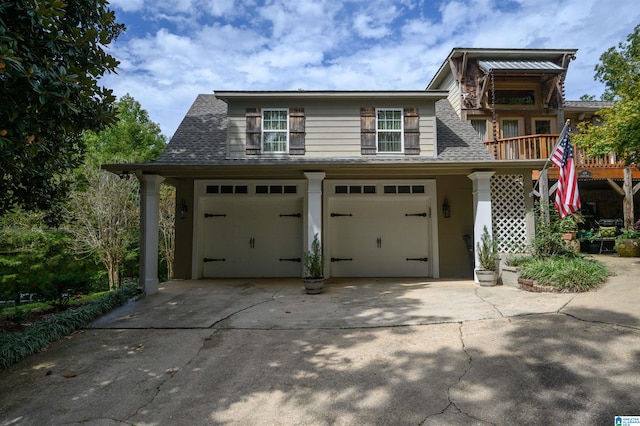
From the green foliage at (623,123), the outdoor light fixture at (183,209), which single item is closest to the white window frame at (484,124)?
the green foliage at (623,123)

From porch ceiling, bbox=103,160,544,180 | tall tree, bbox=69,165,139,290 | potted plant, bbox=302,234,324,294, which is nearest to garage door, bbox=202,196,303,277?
porch ceiling, bbox=103,160,544,180

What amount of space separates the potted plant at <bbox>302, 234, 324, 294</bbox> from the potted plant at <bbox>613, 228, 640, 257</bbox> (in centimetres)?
942

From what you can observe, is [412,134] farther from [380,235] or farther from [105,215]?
[105,215]

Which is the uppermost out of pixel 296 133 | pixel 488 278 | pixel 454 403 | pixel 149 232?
pixel 296 133

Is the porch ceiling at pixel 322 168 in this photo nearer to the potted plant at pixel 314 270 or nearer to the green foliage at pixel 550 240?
the green foliage at pixel 550 240

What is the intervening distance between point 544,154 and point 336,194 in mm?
6384

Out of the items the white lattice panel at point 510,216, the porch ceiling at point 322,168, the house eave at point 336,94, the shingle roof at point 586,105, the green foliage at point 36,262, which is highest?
the shingle roof at point 586,105

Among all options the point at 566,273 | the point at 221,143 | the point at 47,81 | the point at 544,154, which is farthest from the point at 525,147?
the point at 47,81

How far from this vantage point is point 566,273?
5.88m

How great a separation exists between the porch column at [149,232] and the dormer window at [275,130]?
105 inches

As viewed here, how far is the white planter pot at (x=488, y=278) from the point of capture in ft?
23.2

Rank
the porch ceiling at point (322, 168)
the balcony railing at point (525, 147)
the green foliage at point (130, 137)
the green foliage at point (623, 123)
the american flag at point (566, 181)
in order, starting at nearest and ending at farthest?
the american flag at point (566, 181), the porch ceiling at point (322, 168), the green foliage at point (623, 123), the balcony railing at point (525, 147), the green foliage at point (130, 137)

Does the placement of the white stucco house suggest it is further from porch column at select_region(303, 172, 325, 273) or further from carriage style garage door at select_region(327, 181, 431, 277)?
porch column at select_region(303, 172, 325, 273)

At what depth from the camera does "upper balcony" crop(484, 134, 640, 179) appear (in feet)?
33.6
